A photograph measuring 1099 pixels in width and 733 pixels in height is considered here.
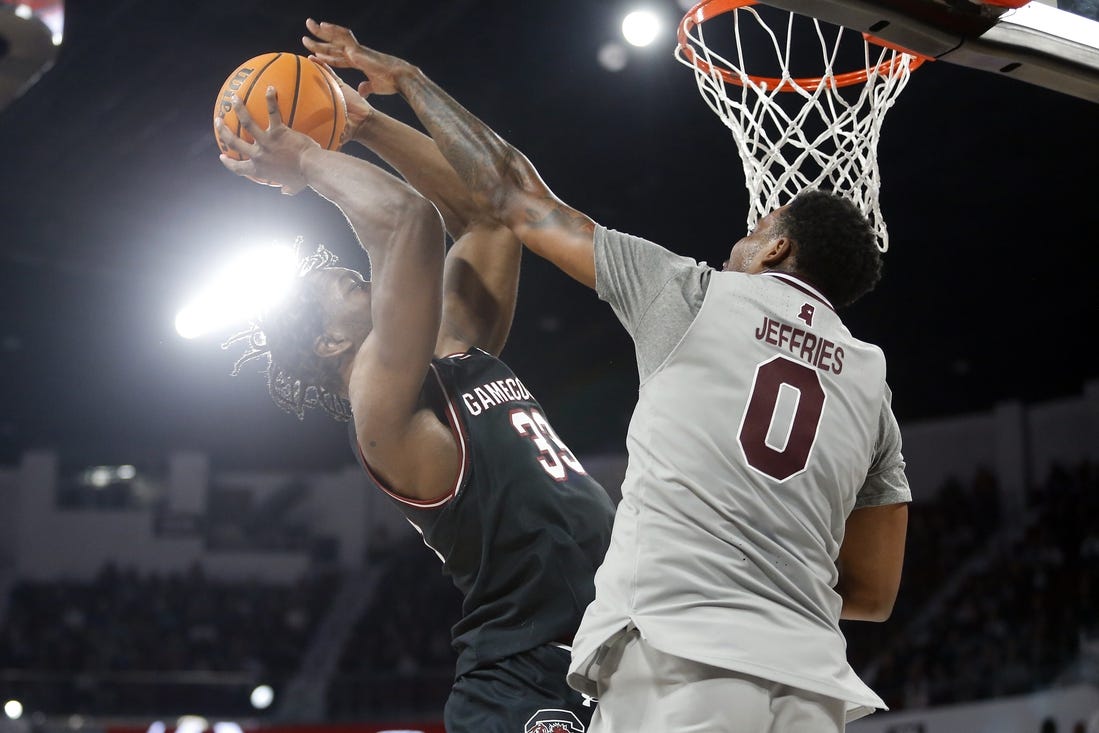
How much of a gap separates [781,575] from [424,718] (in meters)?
11.0

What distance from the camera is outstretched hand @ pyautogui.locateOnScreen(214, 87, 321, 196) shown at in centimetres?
299

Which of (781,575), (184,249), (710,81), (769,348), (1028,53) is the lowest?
(781,575)

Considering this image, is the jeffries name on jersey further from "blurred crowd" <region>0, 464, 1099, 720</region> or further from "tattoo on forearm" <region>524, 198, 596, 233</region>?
"blurred crowd" <region>0, 464, 1099, 720</region>

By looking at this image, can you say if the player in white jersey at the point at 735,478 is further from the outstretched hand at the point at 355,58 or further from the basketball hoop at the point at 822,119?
the basketball hoop at the point at 822,119

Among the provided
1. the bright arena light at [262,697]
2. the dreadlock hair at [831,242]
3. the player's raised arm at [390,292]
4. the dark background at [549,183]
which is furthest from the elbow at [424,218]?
the bright arena light at [262,697]

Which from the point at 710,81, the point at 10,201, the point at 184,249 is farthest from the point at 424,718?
the point at 710,81

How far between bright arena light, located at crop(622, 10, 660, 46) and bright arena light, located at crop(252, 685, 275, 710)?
792 centimetres

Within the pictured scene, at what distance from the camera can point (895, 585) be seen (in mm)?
2725

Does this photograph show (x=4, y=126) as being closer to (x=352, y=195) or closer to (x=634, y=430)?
(x=352, y=195)

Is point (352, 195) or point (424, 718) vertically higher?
point (352, 195)

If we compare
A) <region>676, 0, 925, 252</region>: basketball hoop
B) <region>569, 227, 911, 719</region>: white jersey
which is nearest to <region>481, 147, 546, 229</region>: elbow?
A: <region>569, 227, 911, 719</region>: white jersey

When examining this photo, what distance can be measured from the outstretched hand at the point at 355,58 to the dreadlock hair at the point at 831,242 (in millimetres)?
1123

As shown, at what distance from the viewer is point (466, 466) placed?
9.52 ft

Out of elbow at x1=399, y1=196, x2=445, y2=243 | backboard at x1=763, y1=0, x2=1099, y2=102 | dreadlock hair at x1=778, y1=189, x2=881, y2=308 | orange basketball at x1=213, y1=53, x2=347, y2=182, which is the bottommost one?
dreadlock hair at x1=778, y1=189, x2=881, y2=308
